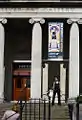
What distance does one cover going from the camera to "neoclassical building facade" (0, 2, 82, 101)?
35969 mm

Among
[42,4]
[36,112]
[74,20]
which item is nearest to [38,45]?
[42,4]

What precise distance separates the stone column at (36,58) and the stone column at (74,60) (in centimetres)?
254

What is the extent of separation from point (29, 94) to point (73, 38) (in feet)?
21.3

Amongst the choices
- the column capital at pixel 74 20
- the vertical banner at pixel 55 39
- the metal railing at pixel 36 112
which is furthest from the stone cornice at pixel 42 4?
Answer: the metal railing at pixel 36 112

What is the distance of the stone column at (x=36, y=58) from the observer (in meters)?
35.6

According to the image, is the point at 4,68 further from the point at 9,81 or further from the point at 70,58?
the point at 70,58

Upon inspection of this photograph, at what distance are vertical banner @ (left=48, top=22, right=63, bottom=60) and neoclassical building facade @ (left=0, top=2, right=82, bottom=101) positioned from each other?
67 centimetres

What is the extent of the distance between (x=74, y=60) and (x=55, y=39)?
7.87 feet

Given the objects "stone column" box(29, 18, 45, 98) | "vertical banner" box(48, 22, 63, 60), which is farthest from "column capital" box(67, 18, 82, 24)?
"stone column" box(29, 18, 45, 98)

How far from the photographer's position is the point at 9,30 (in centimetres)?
3981

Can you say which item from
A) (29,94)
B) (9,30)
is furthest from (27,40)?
(29,94)

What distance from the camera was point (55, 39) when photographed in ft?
120

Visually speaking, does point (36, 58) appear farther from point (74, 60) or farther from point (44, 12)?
point (44, 12)

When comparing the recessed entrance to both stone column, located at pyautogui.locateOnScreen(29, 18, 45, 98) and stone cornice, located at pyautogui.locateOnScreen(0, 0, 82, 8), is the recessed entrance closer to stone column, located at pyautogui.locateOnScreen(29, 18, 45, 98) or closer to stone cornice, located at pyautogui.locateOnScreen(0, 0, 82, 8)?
stone column, located at pyautogui.locateOnScreen(29, 18, 45, 98)
